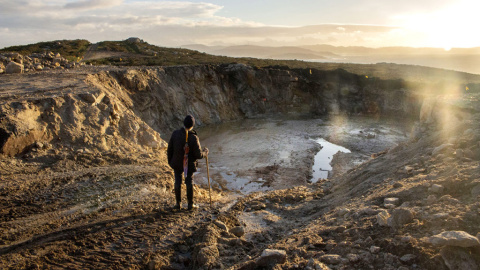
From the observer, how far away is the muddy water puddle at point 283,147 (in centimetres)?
1227

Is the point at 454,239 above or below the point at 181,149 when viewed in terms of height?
below

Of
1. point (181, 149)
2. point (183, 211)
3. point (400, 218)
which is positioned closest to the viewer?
point (400, 218)

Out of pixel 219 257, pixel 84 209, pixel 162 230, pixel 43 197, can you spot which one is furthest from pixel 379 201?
pixel 43 197

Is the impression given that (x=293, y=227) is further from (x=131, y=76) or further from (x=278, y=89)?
(x=278, y=89)

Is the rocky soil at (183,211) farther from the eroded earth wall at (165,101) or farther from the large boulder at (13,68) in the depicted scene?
the large boulder at (13,68)

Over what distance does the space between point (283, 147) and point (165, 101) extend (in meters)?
8.24

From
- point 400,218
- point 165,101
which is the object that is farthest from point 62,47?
point 400,218

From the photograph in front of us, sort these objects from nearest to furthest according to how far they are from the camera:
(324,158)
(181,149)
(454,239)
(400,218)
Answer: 1. (454,239)
2. (400,218)
3. (181,149)
4. (324,158)

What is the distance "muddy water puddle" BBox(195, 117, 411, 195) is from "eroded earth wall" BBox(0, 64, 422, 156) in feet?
7.63

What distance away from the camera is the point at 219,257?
195 inches

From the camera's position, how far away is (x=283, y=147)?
1661 cm

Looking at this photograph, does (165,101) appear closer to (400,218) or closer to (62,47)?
(400,218)

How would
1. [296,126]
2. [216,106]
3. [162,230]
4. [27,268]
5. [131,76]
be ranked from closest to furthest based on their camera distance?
1. [27,268]
2. [162,230]
3. [131,76]
4. [296,126]
5. [216,106]

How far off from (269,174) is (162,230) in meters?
7.36
